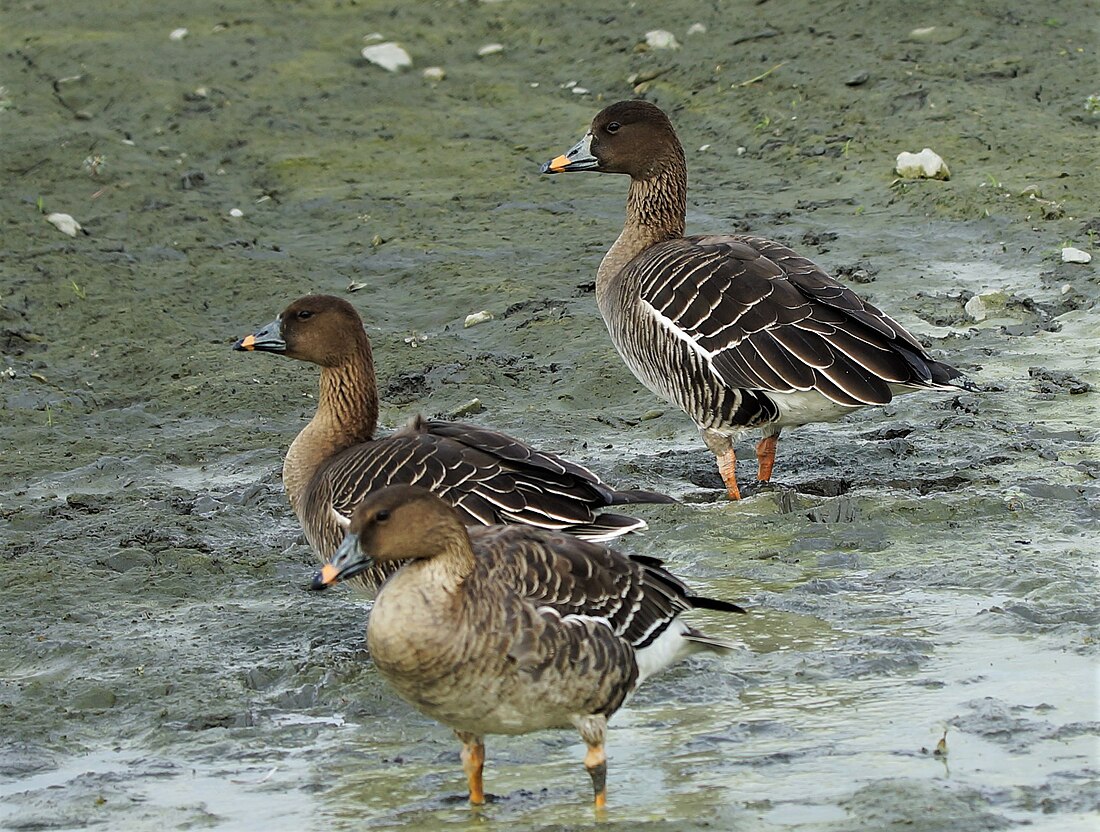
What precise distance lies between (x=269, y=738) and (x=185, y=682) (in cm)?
65

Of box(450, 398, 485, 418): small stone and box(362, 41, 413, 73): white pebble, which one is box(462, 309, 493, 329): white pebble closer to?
box(450, 398, 485, 418): small stone

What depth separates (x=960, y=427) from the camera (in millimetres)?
9375

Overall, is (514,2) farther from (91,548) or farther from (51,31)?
(91,548)

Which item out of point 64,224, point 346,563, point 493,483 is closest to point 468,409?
point 493,483

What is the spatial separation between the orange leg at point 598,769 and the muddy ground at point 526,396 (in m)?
0.11

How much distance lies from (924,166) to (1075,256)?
1.71 meters

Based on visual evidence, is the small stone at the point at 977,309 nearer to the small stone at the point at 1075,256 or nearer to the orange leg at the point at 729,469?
the small stone at the point at 1075,256

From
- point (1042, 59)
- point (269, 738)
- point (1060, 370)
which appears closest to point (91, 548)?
point (269, 738)

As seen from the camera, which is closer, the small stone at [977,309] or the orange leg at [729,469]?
the orange leg at [729,469]

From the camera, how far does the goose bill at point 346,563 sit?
17.6ft

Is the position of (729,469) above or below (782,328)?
below

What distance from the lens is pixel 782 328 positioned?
8625 millimetres

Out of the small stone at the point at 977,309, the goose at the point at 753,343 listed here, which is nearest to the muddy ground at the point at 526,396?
the small stone at the point at 977,309

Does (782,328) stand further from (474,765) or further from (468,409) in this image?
(474,765)
